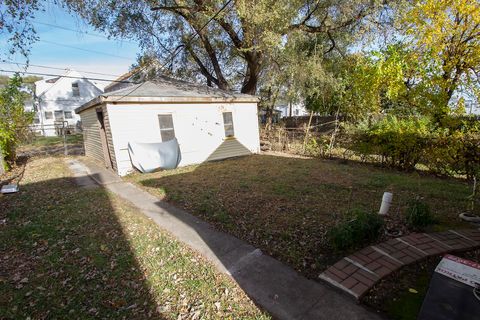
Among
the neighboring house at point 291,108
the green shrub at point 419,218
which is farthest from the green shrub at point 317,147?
the neighboring house at point 291,108

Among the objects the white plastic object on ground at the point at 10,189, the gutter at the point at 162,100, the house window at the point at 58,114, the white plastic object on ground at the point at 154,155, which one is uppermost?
the house window at the point at 58,114

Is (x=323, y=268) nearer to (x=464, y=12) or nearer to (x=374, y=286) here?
(x=374, y=286)

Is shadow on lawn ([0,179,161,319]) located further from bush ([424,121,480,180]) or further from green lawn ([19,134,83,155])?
green lawn ([19,134,83,155])

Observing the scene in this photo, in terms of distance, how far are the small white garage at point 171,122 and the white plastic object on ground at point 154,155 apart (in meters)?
0.25

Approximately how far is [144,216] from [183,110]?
536cm

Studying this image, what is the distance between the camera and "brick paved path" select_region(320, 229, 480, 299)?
7.90ft

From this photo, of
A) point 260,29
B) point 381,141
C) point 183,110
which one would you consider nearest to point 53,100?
point 183,110

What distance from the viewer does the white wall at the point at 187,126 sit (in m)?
7.86

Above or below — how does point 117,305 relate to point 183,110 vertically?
below

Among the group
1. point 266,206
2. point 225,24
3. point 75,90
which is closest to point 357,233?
point 266,206

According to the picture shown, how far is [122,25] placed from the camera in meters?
10.9

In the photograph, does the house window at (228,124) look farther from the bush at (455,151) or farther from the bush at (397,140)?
the bush at (455,151)

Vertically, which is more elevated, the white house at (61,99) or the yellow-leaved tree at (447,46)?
the white house at (61,99)

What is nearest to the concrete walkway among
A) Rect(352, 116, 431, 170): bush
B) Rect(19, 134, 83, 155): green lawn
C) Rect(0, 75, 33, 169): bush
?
Rect(352, 116, 431, 170): bush
